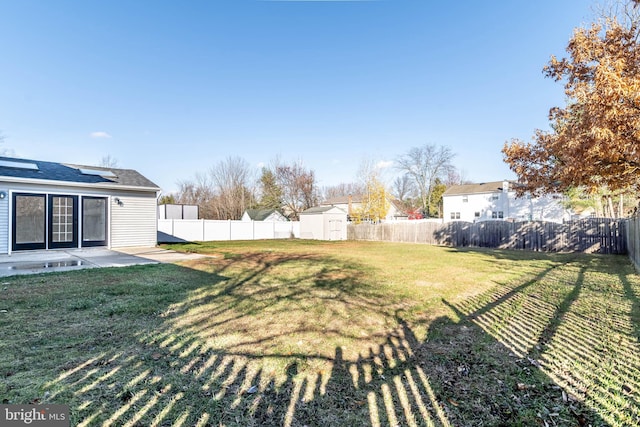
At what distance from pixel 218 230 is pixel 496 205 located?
25800 millimetres

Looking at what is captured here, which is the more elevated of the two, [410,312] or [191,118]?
[191,118]

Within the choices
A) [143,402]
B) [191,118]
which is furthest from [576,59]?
[191,118]

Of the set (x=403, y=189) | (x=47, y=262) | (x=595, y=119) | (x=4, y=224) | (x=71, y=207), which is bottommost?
(x=47, y=262)

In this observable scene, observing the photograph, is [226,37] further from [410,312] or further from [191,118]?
[410,312]

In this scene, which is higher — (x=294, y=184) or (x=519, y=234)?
(x=294, y=184)

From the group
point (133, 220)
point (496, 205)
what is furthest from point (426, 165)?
point (133, 220)

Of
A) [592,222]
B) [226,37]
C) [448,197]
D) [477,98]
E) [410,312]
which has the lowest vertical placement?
[410,312]

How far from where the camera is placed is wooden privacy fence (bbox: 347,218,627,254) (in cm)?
1378

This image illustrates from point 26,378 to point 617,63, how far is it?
10.6m

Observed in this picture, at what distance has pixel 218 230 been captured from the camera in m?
20.8

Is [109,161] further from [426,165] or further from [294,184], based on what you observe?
[426,165]

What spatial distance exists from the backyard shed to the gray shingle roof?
518 inches

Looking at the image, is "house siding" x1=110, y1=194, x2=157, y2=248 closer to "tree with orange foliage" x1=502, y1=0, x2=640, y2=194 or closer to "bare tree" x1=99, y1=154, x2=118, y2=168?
"tree with orange foliage" x1=502, y1=0, x2=640, y2=194

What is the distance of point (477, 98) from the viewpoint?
55.9 ft
